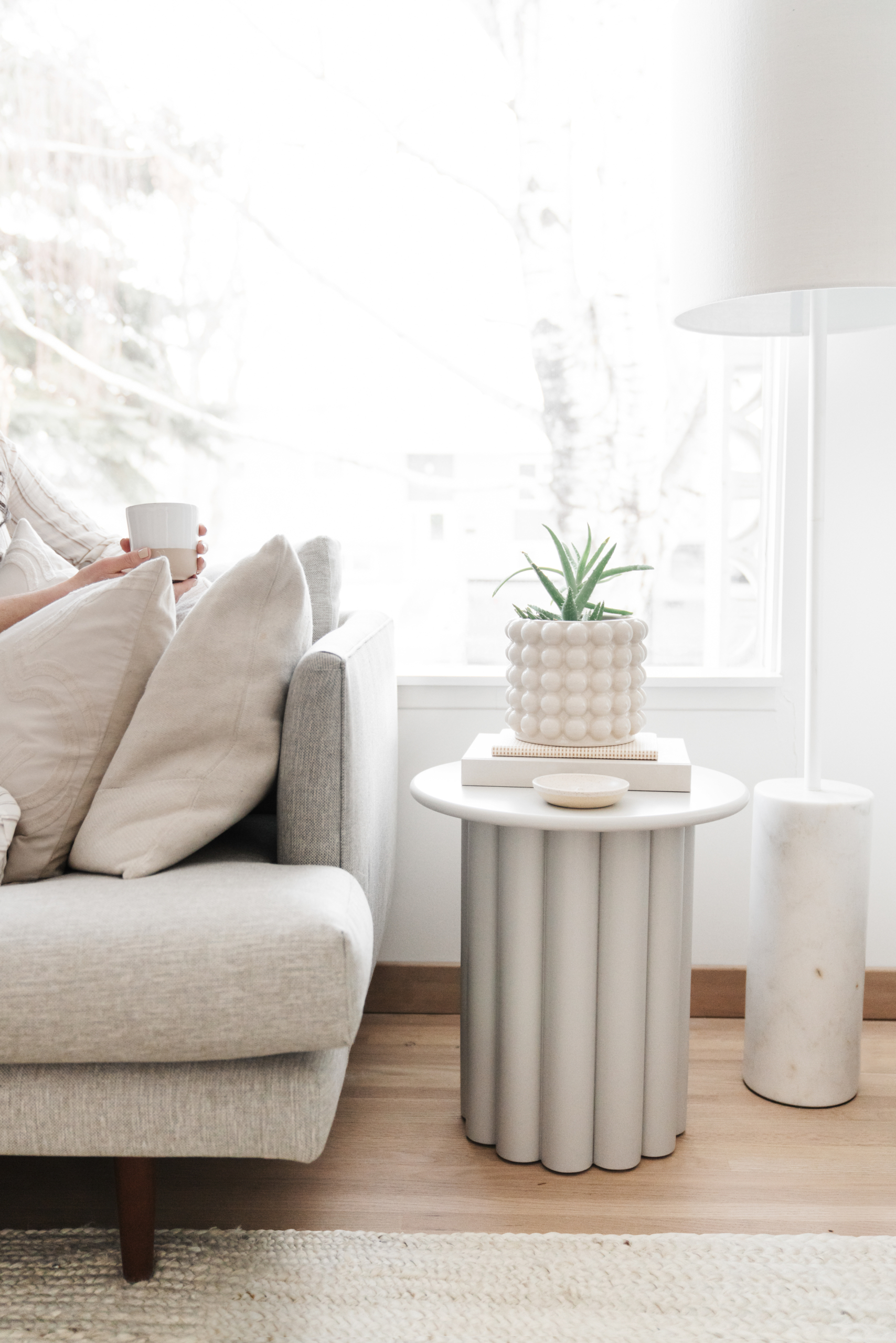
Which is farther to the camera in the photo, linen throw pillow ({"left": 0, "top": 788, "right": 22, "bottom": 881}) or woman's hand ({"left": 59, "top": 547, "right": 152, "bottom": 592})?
woman's hand ({"left": 59, "top": 547, "right": 152, "bottom": 592})

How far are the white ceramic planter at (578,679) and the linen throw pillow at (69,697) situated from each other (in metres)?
0.52

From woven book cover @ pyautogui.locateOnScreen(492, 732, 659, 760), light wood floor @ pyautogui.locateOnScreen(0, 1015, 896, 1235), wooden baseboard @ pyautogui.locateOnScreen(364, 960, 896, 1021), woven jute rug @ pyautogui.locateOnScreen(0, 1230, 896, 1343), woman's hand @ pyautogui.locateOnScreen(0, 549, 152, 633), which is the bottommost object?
light wood floor @ pyautogui.locateOnScreen(0, 1015, 896, 1235)

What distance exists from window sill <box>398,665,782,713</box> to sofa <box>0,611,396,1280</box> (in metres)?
0.84

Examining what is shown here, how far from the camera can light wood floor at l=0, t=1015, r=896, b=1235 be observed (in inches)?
52.0

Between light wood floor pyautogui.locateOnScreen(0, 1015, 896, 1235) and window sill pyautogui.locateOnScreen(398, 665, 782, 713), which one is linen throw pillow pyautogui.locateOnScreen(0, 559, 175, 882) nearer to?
light wood floor pyautogui.locateOnScreen(0, 1015, 896, 1235)

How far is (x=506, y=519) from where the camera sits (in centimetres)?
217

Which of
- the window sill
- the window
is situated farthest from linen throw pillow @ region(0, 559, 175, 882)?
the window

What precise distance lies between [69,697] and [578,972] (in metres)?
0.78

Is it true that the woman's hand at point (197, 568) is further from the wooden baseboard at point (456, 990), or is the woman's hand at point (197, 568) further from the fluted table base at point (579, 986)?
the wooden baseboard at point (456, 990)

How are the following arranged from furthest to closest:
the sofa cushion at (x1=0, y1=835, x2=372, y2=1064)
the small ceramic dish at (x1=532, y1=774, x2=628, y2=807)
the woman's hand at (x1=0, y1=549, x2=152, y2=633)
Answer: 1. the woman's hand at (x1=0, y1=549, x2=152, y2=633)
2. the small ceramic dish at (x1=532, y1=774, x2=628, y2=807)
3. the sofa cushion at (x1=0, y1=835, x2=372, y2=1064)

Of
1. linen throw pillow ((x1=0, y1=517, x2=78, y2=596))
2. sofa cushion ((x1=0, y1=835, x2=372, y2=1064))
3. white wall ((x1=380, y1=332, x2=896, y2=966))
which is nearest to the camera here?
sofa cushion ((x1=0, y1=835, x2=372, y2=1064))

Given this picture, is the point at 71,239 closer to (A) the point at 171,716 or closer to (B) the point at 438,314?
(B) the point at 438,314

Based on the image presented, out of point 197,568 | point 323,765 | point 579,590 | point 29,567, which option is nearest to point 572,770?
point 579,590

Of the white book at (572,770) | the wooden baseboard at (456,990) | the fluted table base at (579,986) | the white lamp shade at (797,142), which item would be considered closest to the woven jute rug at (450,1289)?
the fluted table base at (579,986)
